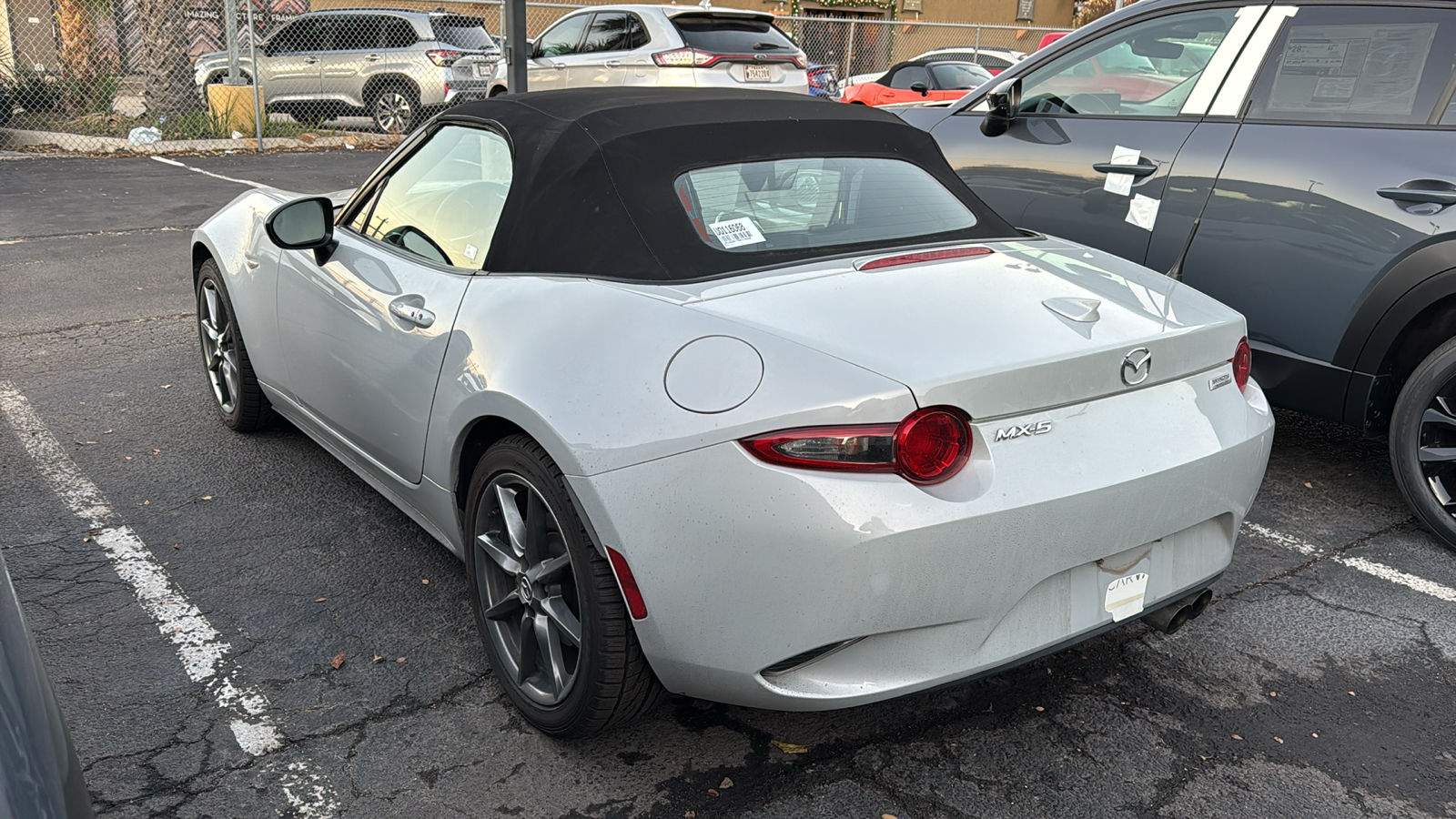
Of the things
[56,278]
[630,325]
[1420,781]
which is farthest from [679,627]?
[56,278]

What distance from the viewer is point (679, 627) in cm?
232

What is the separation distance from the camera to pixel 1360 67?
4090 millimetres

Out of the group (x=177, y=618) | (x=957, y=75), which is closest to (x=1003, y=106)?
(x=177, y=618)

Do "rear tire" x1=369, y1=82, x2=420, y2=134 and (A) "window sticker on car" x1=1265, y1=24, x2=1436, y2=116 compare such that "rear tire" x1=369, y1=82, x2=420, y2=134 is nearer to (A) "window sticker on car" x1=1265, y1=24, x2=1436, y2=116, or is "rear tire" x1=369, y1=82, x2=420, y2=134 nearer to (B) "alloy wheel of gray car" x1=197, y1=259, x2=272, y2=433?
(B) "alloy wheel of gray car" x1=197, y1=259, x2=272, y2=433

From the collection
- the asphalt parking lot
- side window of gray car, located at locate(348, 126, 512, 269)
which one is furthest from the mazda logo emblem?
side window of gray car, located at locate(348, 126, 512, 269)

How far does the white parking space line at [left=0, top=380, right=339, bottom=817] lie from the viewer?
8.54ft

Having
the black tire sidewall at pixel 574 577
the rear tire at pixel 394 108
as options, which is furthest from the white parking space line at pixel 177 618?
the rear tire at pixel 394 108

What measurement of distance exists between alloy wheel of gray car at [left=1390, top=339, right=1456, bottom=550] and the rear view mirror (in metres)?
1.56

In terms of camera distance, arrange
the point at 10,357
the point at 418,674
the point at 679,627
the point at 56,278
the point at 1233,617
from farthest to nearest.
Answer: the point at 56,278 < the point at 10,357 < the point at 1233,617 < the point at 418,674 < the point at 679,627

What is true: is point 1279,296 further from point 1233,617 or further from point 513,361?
point 513,361

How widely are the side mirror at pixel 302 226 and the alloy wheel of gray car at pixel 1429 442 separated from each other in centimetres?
351

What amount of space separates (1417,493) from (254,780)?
361 cm

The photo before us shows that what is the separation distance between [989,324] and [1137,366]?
33cm

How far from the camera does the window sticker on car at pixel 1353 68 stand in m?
3.96
